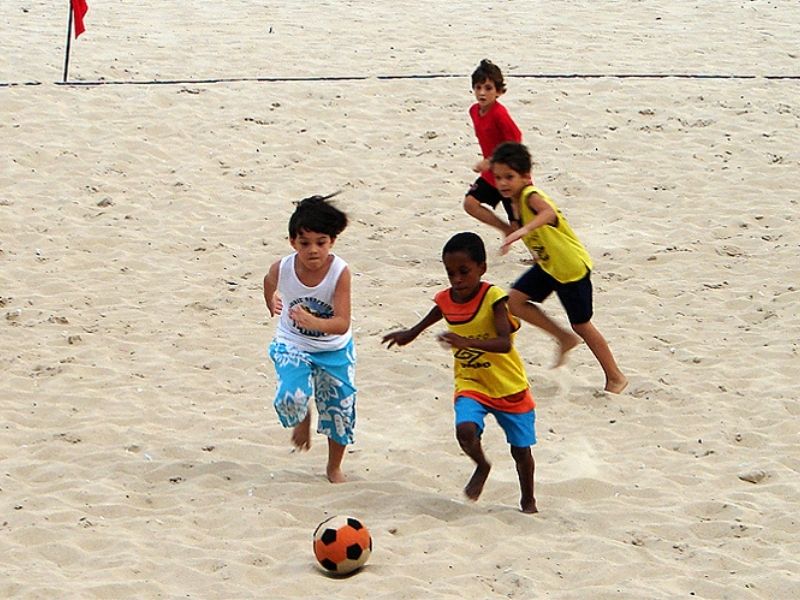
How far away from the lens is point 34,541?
17.5 ft

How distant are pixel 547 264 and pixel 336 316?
1634mm

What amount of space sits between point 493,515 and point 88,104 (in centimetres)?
770

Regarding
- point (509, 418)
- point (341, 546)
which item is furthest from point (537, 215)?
point (341, 546)

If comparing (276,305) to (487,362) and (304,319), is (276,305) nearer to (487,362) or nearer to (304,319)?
(304,319)

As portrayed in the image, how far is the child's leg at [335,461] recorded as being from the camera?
5992 millimetres

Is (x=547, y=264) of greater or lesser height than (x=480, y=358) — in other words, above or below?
above

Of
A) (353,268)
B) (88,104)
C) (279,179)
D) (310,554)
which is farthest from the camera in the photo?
(88,104)

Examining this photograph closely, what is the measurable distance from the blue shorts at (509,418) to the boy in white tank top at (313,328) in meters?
0.60

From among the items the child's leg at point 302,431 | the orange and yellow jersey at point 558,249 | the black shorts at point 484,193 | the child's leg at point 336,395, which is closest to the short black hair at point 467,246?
the child's leg at point 336,395

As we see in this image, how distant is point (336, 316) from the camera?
5.73m

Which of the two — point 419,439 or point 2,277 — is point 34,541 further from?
point 2,277

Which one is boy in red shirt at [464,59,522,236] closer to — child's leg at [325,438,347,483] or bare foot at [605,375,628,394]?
bare foot at [605,375,628,394]

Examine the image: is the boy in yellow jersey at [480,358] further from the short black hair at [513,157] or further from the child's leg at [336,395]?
the short black hair at [513,157]

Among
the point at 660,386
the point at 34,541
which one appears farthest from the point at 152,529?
the point at 660,386
